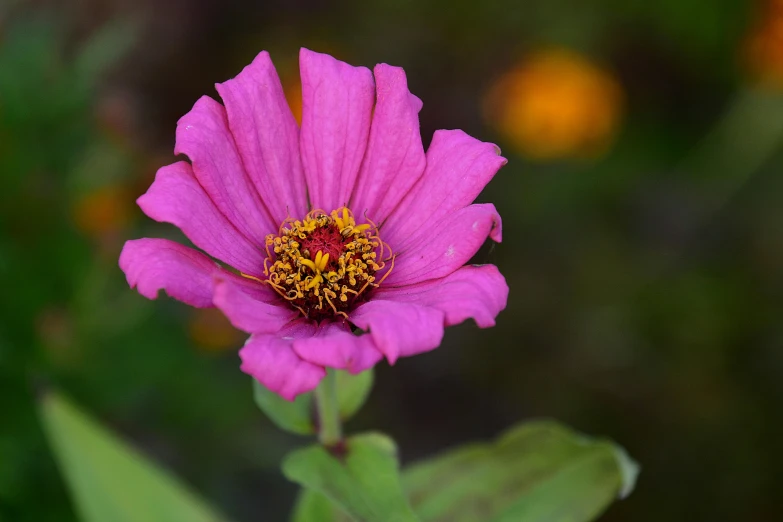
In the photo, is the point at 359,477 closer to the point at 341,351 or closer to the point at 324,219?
the point at 341,351

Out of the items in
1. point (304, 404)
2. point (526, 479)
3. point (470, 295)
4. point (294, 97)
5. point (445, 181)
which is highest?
point (445, 181)

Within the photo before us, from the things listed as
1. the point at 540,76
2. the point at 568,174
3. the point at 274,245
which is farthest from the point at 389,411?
the point at 274,245

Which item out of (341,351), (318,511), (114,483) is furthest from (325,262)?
(114,483)

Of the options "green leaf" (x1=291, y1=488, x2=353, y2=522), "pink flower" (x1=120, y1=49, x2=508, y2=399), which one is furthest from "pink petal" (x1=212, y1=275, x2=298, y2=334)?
"green leaf" (x1=291, y1=488, x2=353, y2=522)

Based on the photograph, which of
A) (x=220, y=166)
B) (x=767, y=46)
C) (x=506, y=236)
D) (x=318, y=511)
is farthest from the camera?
(x=506, y=236)

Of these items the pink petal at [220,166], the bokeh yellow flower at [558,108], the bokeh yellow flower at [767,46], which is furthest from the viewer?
the bokeh yellow flower at [558,108]

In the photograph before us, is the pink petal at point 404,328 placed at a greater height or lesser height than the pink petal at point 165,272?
lesser

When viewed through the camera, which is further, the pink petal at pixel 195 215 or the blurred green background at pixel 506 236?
the blurred green background at pixel 506 236

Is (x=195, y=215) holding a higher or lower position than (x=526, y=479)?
higher

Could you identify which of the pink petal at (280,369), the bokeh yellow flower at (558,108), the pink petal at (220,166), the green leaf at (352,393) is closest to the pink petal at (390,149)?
the pink petal at (220,166)

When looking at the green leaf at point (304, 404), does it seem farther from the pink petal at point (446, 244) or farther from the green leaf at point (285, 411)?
the pink petal at point (446, 244)
